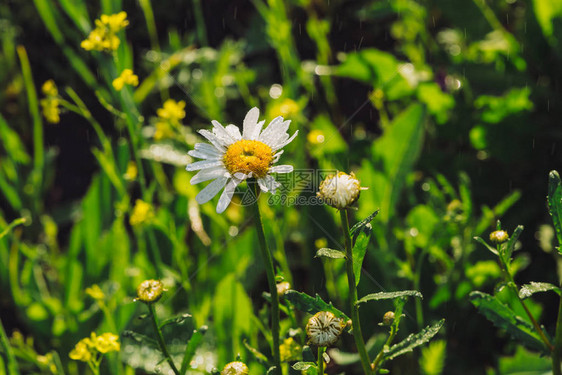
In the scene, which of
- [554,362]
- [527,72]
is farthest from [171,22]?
[554,362]

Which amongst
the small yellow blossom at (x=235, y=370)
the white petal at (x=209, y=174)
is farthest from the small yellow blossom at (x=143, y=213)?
the small yellow blossom at (x=235, y=370)

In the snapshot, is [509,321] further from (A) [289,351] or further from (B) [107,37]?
(B) [107,37]

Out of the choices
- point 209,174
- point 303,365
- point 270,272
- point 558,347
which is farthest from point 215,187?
point 558,347

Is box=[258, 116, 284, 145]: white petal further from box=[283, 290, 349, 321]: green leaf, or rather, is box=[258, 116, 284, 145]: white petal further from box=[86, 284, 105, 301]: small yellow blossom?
box=[86, 284, 105, 301]: small yellow blossom

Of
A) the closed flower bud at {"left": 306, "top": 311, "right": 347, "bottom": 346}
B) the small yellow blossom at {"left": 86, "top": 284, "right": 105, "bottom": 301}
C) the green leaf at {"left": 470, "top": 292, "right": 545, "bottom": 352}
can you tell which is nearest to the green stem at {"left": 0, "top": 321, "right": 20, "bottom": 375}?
the small yellow blossom at {"left": 86, "top": 284, "right": 105, "bottom": 301}

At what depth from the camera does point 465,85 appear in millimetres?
1516

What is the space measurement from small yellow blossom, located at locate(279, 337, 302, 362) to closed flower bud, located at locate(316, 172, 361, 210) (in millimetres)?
263

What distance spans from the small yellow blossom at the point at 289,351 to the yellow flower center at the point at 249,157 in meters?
0.25

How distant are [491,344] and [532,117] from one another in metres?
0.59

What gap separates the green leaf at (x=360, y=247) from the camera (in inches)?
25.6

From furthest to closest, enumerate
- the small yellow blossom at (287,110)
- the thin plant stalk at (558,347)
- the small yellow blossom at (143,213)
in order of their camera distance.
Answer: the small yellow blossom at (287,110) → the small yellow blossom at (143,213) → the thin plant stalk at (558,347)

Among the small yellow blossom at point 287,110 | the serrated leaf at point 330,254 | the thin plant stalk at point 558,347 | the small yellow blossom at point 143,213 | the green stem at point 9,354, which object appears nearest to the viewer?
the serrated leaf at point 330,254

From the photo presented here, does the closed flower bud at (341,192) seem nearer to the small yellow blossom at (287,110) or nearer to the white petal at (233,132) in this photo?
the white petal at (233,132)

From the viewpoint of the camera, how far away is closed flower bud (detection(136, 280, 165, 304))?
707 mm
